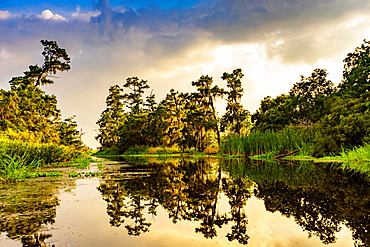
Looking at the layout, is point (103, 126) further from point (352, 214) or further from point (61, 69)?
point (352, 214)

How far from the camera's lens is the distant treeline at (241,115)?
17.4m

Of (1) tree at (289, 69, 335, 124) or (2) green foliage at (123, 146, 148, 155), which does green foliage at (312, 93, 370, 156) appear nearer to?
(1) tree at (289, 69, 335, 124)

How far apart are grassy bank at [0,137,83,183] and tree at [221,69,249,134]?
63.5 ft

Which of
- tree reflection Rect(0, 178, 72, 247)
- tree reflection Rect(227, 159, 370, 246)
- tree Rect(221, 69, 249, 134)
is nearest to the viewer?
tree reflection Rect(227, 159, 370, 246)

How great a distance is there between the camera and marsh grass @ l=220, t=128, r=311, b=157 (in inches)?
811

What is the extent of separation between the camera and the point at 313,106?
29781mm

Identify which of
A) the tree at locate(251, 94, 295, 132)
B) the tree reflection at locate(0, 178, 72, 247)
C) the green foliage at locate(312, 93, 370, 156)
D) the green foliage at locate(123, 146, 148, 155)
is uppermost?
the tree at locate(251, 94, 295, 132)

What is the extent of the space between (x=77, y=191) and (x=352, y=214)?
664cm

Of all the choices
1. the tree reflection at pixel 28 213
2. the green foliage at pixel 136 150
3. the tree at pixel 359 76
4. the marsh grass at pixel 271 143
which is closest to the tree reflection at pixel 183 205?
the tree reflection at pixel 28 213

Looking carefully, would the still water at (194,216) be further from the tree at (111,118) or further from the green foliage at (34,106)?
the tree at (111,118)

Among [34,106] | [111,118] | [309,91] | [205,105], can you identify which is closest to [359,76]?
[309,91]

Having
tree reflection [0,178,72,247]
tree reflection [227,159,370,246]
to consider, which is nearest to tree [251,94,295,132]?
tree reflection [227,159,370,246]

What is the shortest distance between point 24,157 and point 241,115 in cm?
2713

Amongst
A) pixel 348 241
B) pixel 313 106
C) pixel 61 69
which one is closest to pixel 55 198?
pixel 348 241
